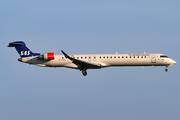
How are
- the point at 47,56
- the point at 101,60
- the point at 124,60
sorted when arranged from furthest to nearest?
1. the point at 47,56
2. the point at 101,60
3. the point at 124,60

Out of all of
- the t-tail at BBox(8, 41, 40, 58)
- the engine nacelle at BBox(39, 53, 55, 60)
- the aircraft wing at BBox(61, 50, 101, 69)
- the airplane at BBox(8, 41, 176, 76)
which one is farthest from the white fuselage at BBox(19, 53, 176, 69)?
the t-tail at BBox(8, 41, 40, 58)

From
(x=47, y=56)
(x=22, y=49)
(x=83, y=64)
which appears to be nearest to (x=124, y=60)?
(x=83, y=64)

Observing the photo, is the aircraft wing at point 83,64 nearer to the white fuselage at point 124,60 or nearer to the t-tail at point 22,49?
the white fuselage at point 124,60

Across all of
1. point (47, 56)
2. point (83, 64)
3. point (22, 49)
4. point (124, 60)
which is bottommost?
point (83, 64)

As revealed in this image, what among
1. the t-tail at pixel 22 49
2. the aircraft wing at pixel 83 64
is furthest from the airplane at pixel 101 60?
the t-tail at pixel 22 49

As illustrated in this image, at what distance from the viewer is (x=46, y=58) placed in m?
41.1

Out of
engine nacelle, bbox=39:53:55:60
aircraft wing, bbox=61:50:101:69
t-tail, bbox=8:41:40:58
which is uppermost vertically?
t-tail, bbox=8:41:40:58

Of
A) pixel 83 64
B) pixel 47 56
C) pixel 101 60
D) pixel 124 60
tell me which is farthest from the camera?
pixel 47 56

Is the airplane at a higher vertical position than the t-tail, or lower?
lower

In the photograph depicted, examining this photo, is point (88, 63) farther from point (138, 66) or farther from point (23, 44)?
point (23, 44)

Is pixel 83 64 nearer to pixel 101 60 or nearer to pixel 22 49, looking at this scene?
pixel 101 60

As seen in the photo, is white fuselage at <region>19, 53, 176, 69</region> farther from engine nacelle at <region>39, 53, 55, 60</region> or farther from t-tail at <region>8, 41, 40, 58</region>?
t-tail at <region>8, 41, 40, 58</region>

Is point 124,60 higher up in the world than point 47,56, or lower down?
lower down

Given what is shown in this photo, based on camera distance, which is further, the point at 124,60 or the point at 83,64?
the point at 124,60
